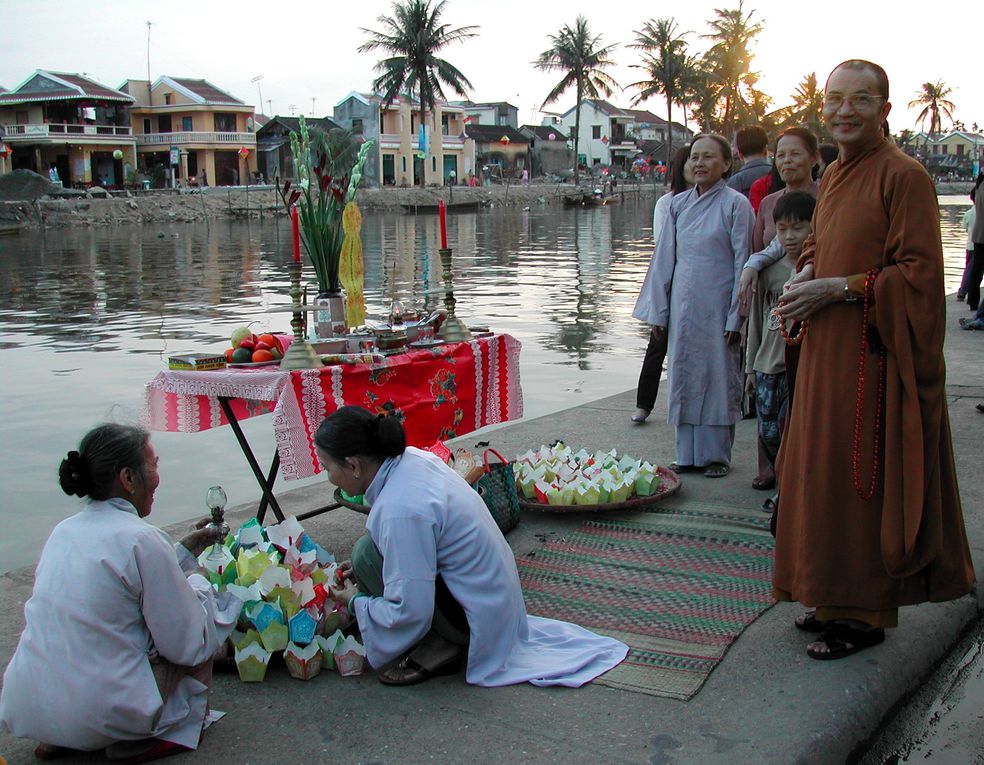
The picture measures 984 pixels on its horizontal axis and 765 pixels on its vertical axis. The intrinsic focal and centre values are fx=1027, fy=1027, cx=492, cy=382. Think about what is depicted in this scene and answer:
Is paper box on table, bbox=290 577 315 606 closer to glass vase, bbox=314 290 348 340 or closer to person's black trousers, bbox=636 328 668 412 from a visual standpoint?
glass vase, bbox=314 290 348 340

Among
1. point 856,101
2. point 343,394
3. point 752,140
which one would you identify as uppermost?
point 752,140

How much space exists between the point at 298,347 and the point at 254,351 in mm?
340

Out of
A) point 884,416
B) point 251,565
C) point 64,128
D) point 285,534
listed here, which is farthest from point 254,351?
point 64,128

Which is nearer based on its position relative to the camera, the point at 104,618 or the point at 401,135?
the point at 104,618

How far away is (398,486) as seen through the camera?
3.14 m

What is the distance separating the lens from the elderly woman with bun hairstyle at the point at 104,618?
2650 mm

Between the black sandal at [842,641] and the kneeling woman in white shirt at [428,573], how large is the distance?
66 cm

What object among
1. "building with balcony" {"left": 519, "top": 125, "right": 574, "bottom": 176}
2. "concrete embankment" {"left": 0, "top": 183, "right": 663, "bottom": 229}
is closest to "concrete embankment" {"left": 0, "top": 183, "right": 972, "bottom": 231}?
"concrete embankment" {"left": 0, "top": 183, "right": 663, "bottom": 229}

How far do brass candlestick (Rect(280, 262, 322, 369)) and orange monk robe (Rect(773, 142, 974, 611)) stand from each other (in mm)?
2061

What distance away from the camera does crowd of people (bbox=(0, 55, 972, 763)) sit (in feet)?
8.80

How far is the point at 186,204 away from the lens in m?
47.7

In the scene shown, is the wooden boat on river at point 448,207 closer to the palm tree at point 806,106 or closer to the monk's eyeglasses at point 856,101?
the palm tree at point 806,106

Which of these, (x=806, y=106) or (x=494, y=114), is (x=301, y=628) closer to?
(x=806, y=106)

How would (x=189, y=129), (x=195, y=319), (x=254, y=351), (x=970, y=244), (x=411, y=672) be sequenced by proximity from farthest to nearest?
(x=189, y=129) < (x=195, y=319) < (x=970, y=244) < (x=254, y=351) < (x=411, y=672)
